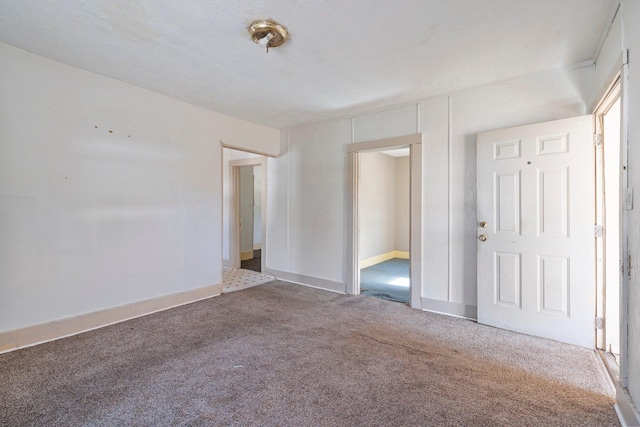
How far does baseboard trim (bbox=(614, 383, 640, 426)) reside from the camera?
58.2 inches

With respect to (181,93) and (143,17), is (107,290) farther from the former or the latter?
(143,17)

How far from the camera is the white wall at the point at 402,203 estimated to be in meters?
7.00

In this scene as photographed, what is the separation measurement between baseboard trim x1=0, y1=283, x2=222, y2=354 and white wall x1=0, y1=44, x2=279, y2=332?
5 centimetres

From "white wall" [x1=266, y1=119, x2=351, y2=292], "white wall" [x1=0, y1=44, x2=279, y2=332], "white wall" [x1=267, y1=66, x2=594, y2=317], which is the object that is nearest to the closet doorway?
"white wall" [x1=266, y1=119, x2=351, y2=292]

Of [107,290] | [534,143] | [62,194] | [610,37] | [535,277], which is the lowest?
[107,290]

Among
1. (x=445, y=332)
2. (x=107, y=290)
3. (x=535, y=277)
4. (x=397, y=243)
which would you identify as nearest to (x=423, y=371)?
(x=445, y=332)

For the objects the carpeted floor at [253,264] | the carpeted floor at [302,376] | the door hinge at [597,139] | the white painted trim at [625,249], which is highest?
the door hinge at [597,139]

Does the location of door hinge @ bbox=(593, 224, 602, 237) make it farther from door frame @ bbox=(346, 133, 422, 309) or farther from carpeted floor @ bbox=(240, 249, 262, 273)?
carpeted floor @ bbox=(240, 249, 262, 273)

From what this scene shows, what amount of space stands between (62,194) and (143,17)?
1.78 meters

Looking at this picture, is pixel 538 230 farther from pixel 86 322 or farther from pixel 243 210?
pixel 243 210

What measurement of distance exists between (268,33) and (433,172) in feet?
7.58

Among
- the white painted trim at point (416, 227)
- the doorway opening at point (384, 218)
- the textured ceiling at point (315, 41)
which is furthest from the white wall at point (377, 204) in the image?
the textured ceiling at point (315, 41)

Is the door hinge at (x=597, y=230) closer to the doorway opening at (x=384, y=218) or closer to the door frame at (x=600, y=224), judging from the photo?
the door frame at (x=600, y=224)

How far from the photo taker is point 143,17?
199 cm
